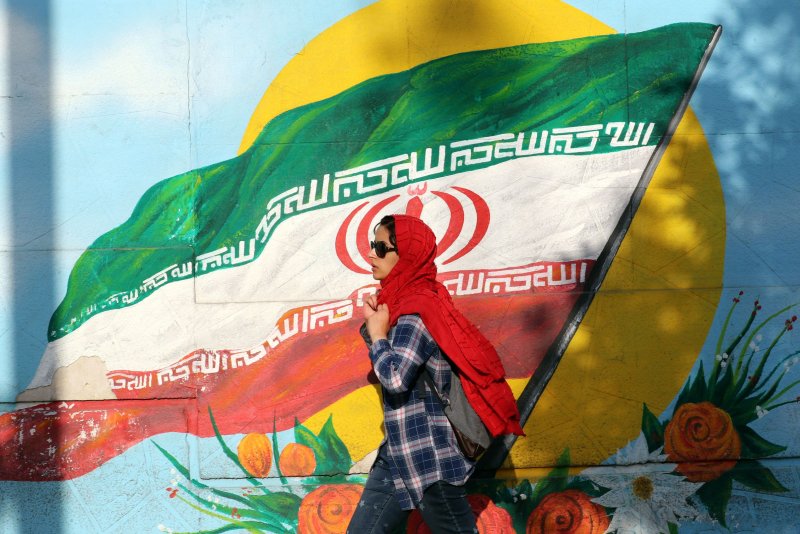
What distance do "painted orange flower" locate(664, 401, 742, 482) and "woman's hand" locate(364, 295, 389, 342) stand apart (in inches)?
74.8

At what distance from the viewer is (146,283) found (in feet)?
15.9

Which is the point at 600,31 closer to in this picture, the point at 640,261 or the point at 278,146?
the point at 640,261

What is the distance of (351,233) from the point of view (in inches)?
192

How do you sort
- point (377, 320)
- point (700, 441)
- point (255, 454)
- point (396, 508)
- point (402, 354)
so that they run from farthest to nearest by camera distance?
point (700, 441)
point (255, 454)
point (396, 508)
point (377, 320)
point (402, 354)

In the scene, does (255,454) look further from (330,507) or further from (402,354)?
(402,354)

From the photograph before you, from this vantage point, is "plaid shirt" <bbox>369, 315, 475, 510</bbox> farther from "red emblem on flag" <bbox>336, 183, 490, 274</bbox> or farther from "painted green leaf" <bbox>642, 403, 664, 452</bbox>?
"painted green leaf" <bbox>642, 403, 664, 452</bbox>

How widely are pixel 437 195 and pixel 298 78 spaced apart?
0.92 meters

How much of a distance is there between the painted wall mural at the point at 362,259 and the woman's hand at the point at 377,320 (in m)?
1.02

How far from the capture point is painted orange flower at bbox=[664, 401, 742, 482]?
4906 mm

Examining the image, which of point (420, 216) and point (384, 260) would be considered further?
point (420, 216)

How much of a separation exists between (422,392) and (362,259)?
123cm

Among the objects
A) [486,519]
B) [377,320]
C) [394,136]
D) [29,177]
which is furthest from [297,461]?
[29,177]

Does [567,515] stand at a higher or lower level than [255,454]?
lower

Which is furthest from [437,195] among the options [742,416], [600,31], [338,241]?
[742,416]
